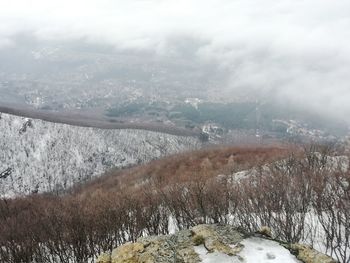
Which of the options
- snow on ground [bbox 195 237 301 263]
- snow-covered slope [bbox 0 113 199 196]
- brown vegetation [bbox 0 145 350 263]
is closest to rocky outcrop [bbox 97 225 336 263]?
snow on ground [bbox 195 237 301 263]

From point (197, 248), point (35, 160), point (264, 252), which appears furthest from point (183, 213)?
point (35, 160)

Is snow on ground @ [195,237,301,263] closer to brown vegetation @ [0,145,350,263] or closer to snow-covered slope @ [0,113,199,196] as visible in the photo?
brown vegetation @ [0,145,350,263]

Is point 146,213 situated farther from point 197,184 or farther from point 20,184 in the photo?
point 20,184

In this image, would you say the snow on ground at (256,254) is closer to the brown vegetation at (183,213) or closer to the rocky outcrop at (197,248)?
the rocky outcrop at (197,248)

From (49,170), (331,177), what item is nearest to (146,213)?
(331,177)

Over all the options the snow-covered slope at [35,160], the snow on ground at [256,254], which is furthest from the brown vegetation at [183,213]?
the snow-covered slope at [35,160]

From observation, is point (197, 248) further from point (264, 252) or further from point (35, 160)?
point (35, 160)

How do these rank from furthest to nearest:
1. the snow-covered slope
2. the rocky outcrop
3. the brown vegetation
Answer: the snow-covered slope, the brown vegetation, the rocky outcrop
